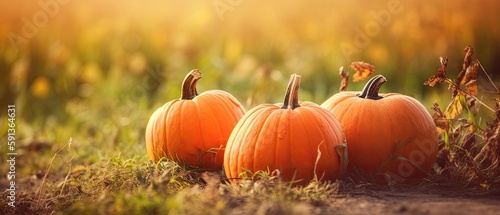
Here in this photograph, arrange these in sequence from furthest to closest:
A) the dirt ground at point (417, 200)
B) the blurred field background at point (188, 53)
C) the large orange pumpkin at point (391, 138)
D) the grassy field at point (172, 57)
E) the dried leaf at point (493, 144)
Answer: the blurred field background at point (188, 53), the grassy field at point (172, 57), the large orange pumpkin at point (391, 138), the dried leaf at point (493, 144), the dirt ground at point (417, 200)

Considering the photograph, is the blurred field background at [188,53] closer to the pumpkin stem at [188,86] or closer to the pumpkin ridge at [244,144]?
the pumpkin stem at [188,86]

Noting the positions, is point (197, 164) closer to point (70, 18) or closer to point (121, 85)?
point (121, 85)

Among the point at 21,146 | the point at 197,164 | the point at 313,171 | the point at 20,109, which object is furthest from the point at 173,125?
the point at 20,109

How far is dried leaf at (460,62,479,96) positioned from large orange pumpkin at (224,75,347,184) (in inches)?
31.3

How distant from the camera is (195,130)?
12.8ft

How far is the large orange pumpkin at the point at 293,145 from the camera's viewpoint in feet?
10.8

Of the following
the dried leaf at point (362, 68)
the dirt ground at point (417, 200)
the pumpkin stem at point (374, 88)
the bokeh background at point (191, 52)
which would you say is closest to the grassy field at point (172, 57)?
the bokeh background at point (191, 52)

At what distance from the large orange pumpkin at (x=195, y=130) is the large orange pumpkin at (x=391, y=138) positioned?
0.75 metres

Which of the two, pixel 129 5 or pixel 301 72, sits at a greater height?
pixel 129 5

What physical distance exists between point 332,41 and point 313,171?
4.66 m

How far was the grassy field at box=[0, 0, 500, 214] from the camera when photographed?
588 centimetres

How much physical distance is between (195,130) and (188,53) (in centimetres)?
388

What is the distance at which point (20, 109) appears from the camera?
22.4 ft

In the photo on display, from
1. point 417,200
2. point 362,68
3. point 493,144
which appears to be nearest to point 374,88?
point 362,68
